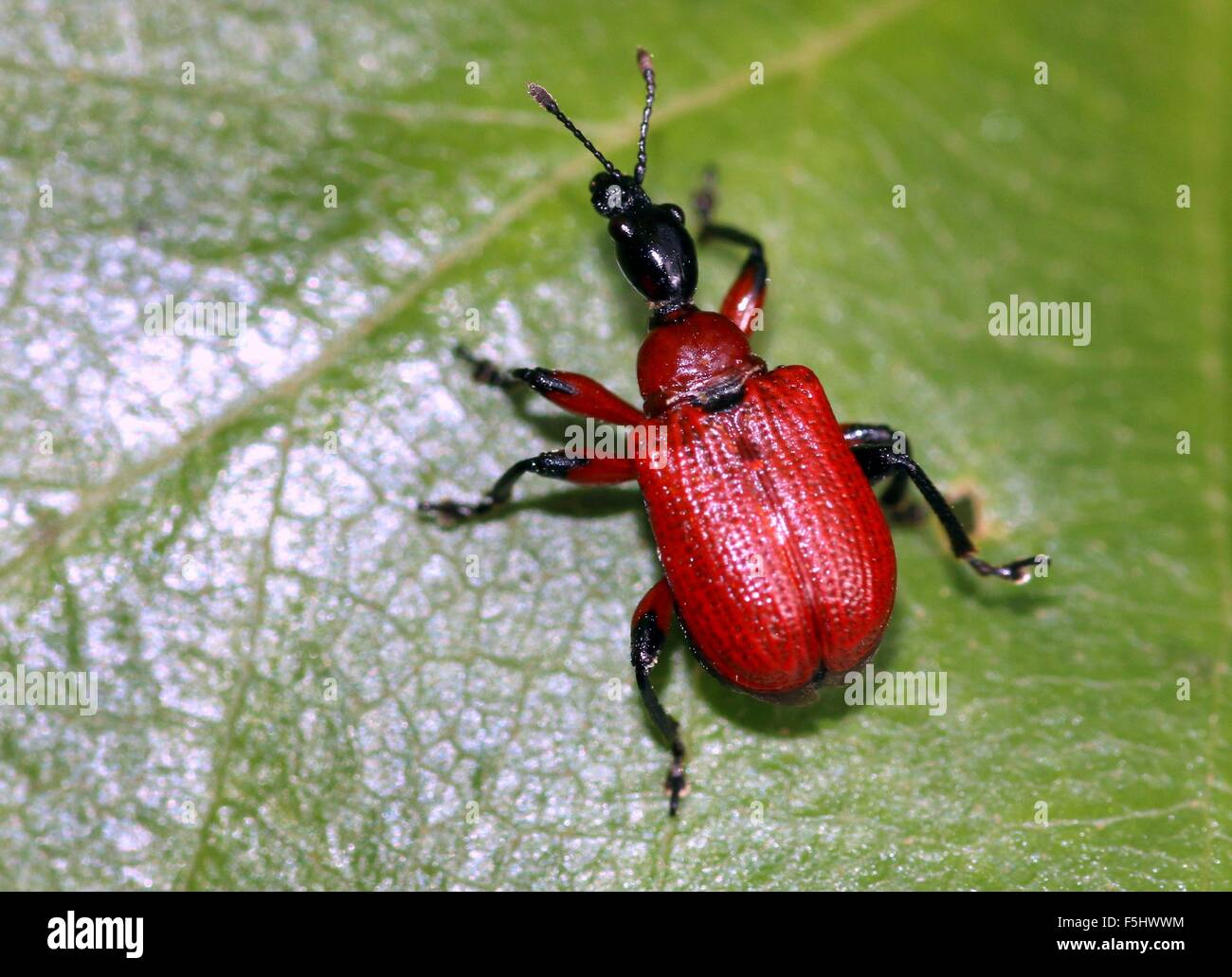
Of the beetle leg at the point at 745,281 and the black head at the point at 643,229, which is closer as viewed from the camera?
the black head at the point at 643,229

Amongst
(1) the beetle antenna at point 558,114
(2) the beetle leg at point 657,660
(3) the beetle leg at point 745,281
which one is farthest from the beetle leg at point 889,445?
(1) the beetle antenna at point 558,114

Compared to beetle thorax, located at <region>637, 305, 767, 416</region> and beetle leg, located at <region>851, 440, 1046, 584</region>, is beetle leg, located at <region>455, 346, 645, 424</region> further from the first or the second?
beetle leg, located at <region>851, 440, 1046, 584</region>

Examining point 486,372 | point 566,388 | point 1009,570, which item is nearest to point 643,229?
point 566,388

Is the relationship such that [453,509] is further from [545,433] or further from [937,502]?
[937,502]

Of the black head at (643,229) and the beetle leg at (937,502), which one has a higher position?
the black head at (643,229)

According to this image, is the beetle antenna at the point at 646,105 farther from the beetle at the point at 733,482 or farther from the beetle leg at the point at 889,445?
the beetle leg at the point at 889,445

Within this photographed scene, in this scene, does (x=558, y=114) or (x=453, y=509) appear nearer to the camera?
(x=453, y=509)

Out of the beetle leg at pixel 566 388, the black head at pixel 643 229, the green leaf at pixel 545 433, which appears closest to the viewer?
the green leaf at pixel 545 433
